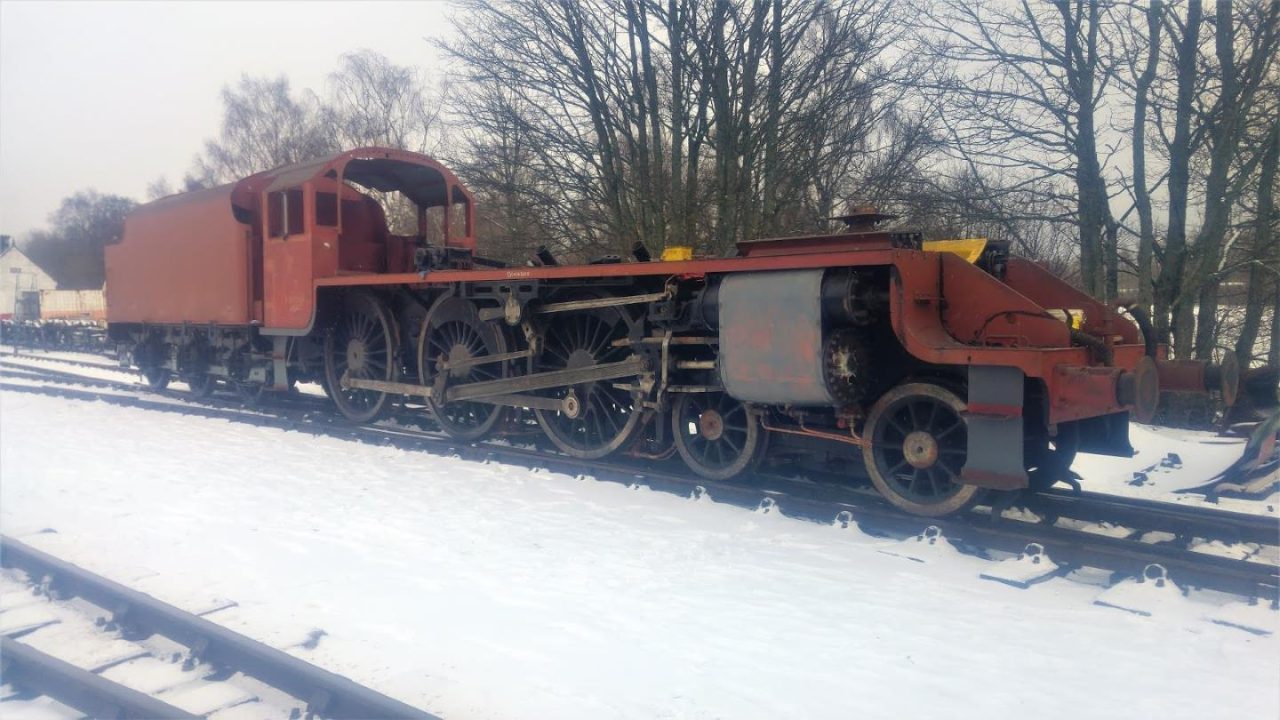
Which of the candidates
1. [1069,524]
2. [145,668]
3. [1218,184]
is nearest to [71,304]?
[145,668]

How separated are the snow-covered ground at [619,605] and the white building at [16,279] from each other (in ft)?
78.0

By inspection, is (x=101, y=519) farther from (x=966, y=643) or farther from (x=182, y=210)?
(x=182, y=210)

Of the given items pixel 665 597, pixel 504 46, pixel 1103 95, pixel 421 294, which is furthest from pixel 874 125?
pixel 665 597

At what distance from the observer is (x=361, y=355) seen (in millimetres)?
10109

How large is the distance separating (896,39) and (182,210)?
12053mm

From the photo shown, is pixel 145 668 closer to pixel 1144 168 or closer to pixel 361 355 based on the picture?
pixel 361 355

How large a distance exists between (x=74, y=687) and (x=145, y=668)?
0.93 feet

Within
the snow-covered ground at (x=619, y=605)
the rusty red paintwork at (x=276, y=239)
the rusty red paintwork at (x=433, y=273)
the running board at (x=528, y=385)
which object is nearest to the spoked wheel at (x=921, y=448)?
the rusty red paintwork at (x=433, y=273)

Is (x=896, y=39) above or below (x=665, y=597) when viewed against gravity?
above

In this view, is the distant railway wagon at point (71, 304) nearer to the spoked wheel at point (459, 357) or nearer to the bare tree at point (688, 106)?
the bare tree at point (688, 106)

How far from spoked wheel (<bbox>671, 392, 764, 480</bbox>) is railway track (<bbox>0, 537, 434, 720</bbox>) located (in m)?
3.82

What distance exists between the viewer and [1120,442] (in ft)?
20.3

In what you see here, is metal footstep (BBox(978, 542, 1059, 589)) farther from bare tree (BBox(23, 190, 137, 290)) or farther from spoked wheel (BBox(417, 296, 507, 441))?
bare tree (BBox(23, 190, 137, 290))

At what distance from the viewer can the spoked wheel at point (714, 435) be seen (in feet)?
22.3
